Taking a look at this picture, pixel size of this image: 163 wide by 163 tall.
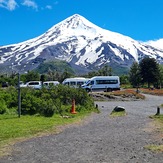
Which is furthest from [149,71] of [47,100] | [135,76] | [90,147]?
[90,147]

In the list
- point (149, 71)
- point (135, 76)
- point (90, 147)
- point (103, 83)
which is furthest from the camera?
point (135, 76)

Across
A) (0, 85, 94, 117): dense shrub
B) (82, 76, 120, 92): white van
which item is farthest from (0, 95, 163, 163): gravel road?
(82, 76, 120, 92): white van

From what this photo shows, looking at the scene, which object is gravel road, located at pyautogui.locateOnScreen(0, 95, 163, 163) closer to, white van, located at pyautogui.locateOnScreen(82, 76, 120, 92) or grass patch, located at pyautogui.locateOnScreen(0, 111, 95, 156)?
grass patch, located at pyautogui.locateOnScreen(0, 111, 95, 156)

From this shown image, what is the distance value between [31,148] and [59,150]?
0.83m

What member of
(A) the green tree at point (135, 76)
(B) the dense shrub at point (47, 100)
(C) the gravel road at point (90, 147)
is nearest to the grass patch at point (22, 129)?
(C) the gravel road at point (90, 147)

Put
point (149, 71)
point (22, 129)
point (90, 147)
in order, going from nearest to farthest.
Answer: point (90, 147)
point (22, 129)
point (149, 71)

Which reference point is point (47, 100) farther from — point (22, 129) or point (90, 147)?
point (90, 147)

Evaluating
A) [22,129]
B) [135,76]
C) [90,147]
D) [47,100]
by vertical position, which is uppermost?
[135,76]

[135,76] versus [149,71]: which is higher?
[149,71]

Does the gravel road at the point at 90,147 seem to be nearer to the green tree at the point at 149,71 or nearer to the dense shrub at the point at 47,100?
the dense shrub at the point at 47,100

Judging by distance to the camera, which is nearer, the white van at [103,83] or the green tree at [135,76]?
the white van at [103,83]

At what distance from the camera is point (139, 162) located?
8250 mm

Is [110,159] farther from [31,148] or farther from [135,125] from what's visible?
[135,125]

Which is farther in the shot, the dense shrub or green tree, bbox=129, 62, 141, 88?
green tree, bbox=129, 62, 141, 88
